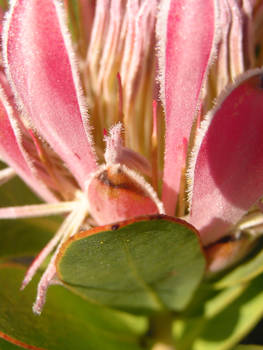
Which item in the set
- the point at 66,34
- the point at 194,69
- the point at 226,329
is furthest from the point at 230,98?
the point at 226,329

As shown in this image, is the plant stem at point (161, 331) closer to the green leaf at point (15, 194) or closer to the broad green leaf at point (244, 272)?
the broad green leaf at point (244, 272)

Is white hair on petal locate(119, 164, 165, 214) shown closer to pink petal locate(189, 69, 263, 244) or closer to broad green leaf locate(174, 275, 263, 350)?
pink petal locate(189, 69, 263, 244)

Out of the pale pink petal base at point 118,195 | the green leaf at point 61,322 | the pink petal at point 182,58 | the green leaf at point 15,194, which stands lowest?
the green leaf at point 61,322

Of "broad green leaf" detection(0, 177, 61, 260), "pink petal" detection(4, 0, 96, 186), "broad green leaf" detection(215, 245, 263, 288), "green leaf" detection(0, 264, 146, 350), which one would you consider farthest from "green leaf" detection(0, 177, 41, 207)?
"broad green leaf" detection(215, 245, 263, 288)

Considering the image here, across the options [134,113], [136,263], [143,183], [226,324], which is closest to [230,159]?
[143,183]

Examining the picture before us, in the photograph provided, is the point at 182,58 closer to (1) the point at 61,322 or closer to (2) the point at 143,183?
(2) the point at 143,183

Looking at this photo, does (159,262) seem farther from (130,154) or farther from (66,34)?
(66,34)

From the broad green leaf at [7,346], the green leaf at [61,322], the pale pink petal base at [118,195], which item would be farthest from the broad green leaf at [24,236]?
the pale pink petal base at [118,195]
